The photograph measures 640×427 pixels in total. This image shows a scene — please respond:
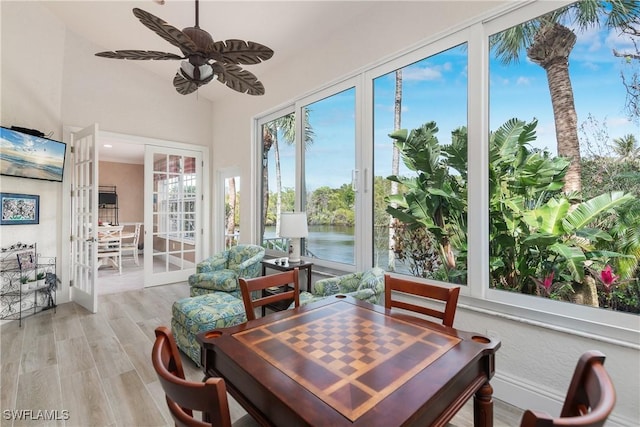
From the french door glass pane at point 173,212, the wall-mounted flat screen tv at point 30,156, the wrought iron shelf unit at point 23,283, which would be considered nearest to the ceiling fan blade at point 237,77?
the wall-mounted flat screen tv at point 30,156

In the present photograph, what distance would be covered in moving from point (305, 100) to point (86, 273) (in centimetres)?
373

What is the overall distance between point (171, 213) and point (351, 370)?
5.13 metres

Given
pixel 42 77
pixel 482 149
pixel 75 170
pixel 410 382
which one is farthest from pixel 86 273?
pixel 482 149

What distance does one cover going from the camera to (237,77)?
7.47 feet

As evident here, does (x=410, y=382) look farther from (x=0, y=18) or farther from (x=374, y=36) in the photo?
(x=0, y=18)

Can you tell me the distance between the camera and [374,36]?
289 centimetres

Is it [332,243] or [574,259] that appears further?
[332,243]

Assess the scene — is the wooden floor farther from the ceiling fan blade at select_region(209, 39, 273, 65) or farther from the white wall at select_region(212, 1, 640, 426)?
the ceiling fan blade at select_region(209, 39, 273, 65)

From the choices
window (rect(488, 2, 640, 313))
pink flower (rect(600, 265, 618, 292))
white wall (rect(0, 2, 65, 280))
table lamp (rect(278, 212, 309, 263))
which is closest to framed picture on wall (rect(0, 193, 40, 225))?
white wall (rect(0, 2, 65, 280))

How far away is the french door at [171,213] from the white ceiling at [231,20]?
170 centimetres

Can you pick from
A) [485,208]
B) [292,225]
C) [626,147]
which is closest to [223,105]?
[292,225]

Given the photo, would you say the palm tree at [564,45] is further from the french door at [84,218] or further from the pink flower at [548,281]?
the french door at [84,218]

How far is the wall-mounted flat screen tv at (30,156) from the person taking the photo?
3393 millimetres

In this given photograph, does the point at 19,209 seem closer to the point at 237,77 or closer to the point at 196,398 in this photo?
the point at 237,77
